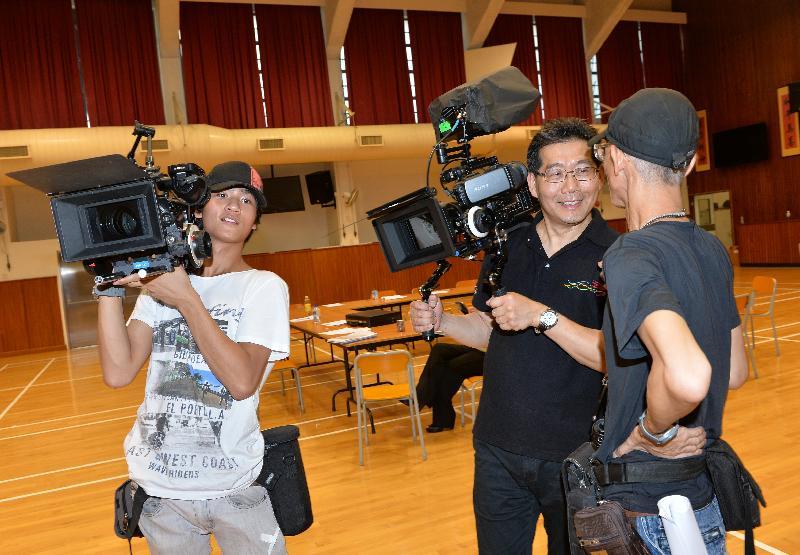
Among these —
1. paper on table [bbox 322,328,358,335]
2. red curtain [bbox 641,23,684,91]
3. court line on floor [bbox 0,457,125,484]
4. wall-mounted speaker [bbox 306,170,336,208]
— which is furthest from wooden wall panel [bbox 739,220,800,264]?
court line on floor [bbox 0,457,125,484]

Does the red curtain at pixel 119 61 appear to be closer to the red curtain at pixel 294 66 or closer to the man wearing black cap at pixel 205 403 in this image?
the red curtain at pixel 294 66

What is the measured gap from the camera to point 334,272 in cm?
1312

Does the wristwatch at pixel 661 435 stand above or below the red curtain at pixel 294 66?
below

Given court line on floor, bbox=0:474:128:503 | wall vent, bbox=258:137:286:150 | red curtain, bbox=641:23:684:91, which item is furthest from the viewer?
red curtain, bbox=641:23:684:91

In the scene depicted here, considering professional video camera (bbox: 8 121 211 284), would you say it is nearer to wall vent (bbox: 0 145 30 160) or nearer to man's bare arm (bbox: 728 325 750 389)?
man's bare arm (bbox: 728 325 750 389)

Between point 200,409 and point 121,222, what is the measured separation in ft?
1.61

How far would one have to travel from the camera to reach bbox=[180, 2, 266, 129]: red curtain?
12492 millimetres

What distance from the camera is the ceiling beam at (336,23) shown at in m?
12.7

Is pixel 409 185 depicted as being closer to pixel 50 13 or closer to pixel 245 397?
pixel 50 13

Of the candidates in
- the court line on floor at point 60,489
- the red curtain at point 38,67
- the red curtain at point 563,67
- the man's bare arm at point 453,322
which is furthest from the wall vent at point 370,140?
the man's bare arm at point 453,322

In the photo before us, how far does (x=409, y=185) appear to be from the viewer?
1513 cm

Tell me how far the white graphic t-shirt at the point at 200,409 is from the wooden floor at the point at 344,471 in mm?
1863

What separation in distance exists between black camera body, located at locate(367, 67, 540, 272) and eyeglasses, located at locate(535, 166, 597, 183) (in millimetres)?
77

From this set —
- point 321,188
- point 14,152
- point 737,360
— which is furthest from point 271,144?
point 737,360
